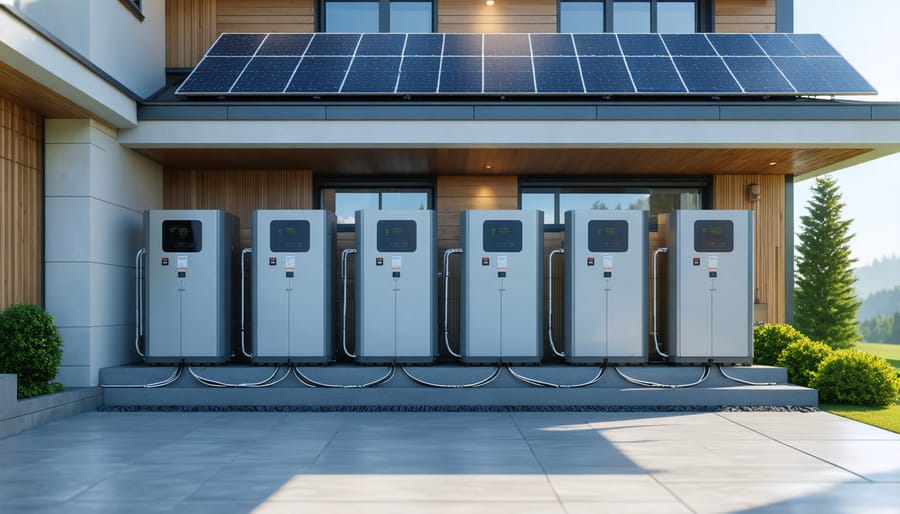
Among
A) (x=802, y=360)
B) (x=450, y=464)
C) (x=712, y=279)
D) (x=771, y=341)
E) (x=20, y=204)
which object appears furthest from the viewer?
(x=771, y=341)

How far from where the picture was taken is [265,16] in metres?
10.1

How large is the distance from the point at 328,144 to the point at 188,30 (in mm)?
3404

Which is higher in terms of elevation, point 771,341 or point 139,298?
point 139,298

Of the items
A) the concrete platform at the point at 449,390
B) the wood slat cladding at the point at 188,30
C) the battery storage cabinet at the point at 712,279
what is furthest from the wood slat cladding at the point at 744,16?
the wood slat cladding at the point at 188,30

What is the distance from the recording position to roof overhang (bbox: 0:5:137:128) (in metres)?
5.53

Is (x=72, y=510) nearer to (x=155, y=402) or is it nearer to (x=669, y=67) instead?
(x=155, y=402)

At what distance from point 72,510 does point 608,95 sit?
627 centimetres

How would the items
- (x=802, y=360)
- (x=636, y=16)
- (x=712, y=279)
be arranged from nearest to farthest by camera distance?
(x=712, y=279)
(x=802, y=360)
(x=636, y=16)

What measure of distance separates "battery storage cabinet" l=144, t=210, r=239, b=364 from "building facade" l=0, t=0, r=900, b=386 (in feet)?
1.27

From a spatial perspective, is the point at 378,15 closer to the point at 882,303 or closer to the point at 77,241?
the point at 77,241

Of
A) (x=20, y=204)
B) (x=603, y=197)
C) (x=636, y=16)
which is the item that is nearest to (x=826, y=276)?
(x=636, y=16)

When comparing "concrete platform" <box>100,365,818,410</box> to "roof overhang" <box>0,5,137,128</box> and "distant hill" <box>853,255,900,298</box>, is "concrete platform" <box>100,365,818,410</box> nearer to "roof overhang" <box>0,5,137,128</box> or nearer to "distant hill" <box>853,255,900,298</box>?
"roof overhang" <box>0,5,137,128</box>

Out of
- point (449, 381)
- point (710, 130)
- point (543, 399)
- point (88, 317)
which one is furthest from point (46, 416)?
point (710, 130)

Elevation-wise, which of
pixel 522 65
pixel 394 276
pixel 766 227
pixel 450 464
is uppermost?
pixel 522 65
